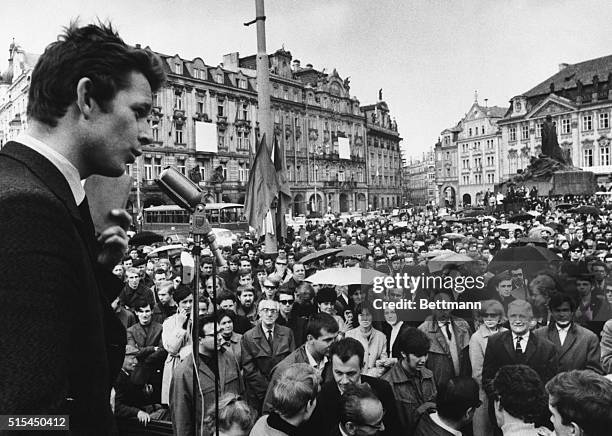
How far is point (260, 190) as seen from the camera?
10562 millimetres

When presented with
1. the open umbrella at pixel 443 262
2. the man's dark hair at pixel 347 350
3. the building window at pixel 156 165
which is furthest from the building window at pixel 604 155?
the man's dark hair at pixel 347 350

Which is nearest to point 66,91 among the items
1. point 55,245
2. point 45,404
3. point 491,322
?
point 55,245

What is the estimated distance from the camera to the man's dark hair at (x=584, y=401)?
9.57 feet

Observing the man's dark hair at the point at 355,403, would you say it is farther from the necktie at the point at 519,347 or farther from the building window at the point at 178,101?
the building window at the point at 178,101

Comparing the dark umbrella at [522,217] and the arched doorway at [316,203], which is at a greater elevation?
the arched doorway at [316,203]

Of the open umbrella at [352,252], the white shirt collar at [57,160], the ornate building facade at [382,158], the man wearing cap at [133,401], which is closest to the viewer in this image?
the white shirt collar at [57,160]

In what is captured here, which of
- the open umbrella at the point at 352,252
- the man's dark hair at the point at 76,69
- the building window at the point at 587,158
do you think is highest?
the building window at the point at 587,158

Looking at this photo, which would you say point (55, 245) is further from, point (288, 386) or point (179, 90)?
point (179, 90)

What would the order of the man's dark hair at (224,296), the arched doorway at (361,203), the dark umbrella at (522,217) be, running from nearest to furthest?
1. the man's dark hair at (224,296)
2. the dark umbrella at (522,217)
3. the arched doorway at (361,203)

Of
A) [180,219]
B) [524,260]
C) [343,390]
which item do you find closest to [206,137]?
[180,219]

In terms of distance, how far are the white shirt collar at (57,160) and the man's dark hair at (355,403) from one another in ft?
9.05

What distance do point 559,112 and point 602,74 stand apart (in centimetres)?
683

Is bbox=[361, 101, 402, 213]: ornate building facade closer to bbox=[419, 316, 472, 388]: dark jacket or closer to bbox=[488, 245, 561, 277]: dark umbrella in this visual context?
bbox=[488, 245, 561, 277]: dark umbrella

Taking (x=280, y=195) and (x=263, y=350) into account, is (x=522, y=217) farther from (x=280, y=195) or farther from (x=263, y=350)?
(x=263, y=350)
